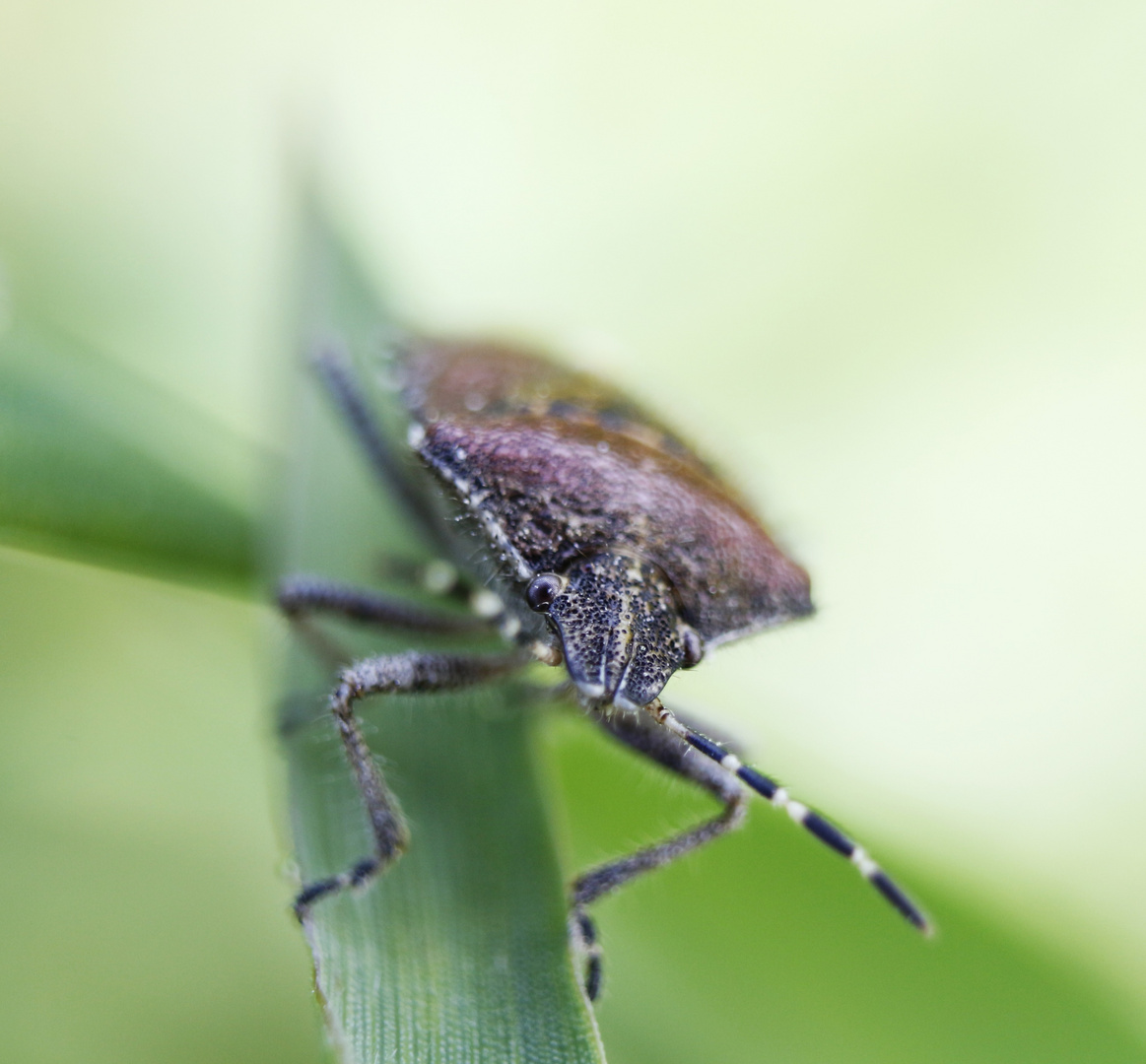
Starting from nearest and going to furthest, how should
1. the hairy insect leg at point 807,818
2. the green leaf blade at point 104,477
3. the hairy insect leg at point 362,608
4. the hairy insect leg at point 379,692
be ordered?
the hairy insect leg at point 379,692 < the hairy insect leg at point 807,818 < the green leaf blade at point 104,477 < the hairy insect leg at point 362,608

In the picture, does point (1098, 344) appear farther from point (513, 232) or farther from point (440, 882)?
point (440, 882)

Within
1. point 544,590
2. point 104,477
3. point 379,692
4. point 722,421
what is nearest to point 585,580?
point 544,590

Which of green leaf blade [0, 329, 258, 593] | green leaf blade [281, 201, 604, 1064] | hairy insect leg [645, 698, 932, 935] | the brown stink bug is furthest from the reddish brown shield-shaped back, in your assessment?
green leaf blade [0, 329, 258, 593]

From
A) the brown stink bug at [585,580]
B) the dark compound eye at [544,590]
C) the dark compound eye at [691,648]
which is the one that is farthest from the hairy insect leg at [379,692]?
the dark compound eye at [691,648]

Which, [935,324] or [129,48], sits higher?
[129,48]

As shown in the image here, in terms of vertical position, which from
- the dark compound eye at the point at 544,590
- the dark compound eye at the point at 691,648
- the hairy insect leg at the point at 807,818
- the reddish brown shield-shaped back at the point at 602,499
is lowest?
the hairy insect leg at the point at 807,818

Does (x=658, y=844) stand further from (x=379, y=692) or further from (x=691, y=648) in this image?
(x=379, y=692)

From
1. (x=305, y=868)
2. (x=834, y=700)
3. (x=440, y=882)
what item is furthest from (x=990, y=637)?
(x=305, y=868)

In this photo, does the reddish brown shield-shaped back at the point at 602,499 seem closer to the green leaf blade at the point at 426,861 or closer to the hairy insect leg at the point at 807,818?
the hairy insect leg at the point at 807,818

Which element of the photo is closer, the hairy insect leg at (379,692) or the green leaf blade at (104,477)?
the hairy insect leg at (379,692)
